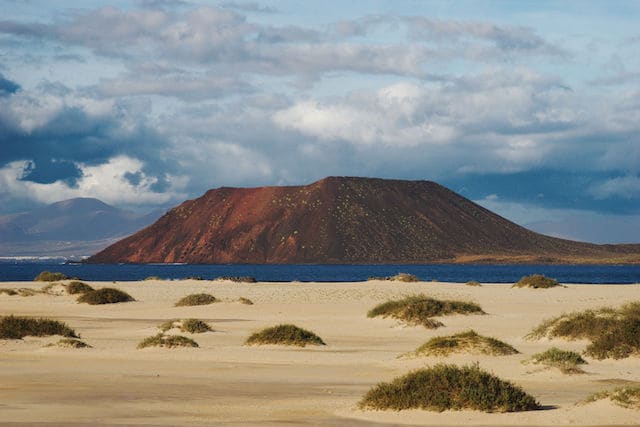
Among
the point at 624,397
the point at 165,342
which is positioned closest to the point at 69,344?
the point at 165,342

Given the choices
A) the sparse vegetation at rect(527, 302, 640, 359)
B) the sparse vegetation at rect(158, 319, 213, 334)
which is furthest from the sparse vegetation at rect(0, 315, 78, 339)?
the sparse vegetation at rect(527, 302, 640, 359)

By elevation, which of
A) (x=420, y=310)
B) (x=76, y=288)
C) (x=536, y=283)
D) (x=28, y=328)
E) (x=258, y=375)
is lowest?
(x=258, y=375)

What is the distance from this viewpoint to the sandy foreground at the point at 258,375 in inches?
632

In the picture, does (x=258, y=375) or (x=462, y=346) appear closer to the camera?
(x=258, y=375)

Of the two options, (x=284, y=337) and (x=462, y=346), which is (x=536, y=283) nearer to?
(x=284, y=337)

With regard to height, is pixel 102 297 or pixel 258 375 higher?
pixel 102 297

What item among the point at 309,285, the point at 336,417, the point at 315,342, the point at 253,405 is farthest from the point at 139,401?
the point at 309,285

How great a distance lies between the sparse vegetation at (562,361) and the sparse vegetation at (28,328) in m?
16.8

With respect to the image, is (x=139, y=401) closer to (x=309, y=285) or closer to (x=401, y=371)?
(x=401, y=371)

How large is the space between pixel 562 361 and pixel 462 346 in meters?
3.53

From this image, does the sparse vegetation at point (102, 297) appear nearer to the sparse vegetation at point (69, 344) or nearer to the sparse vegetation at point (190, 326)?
the sparse vegetation at point (190, 326)

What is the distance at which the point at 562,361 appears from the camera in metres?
23.4

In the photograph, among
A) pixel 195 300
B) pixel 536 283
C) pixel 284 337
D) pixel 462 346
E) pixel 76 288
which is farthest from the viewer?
pixel 536 283

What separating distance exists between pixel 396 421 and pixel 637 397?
372cm
